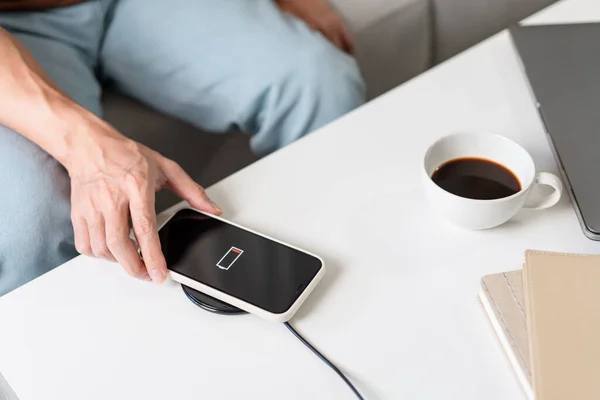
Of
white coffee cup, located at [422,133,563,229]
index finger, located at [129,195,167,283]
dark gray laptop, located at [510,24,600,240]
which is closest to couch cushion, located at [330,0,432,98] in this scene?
dark gray laptop, located at [510,24,600,240]

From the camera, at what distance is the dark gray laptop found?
26.2 inches

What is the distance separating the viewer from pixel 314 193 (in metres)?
0.72

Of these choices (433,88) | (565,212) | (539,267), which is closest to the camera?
(539,267)

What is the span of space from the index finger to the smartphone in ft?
0.04

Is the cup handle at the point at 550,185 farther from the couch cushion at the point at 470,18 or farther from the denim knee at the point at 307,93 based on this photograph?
the couch cushion at the point at 470,18

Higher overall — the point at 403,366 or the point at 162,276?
the point at 162,276

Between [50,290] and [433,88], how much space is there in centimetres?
51

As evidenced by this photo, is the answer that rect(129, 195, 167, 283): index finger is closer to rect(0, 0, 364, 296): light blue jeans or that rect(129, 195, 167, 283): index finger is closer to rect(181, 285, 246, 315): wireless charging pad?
rect(181, 285, 246, 315): wireless charging pad

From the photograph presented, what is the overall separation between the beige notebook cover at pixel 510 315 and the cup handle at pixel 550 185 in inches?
3.8

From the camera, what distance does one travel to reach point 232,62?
1.01m

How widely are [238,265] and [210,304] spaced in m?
0.05

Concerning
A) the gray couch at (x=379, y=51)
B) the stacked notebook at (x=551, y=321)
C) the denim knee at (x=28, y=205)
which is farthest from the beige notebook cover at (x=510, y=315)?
the gray couch at (x=379, y=51)

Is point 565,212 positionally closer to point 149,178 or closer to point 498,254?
point 498,254

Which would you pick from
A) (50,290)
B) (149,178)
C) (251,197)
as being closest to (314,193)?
(251,197)
